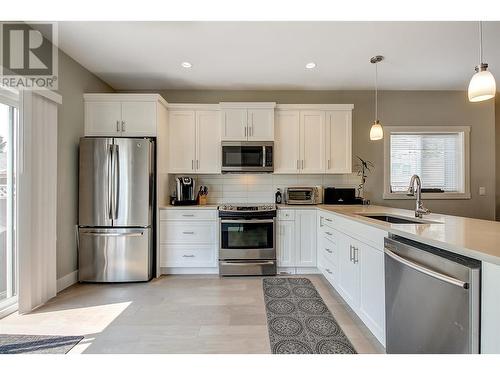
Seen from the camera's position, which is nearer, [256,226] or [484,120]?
[256,226]

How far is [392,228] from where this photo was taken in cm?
151

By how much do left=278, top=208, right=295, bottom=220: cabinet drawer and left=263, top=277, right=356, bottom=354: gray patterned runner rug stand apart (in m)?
0.81

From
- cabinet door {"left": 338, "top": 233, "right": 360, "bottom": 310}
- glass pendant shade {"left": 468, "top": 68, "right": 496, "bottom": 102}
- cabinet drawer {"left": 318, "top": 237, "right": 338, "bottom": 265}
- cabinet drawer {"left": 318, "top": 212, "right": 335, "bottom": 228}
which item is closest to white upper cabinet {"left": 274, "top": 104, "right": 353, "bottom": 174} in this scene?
cabinet drawer {"left": 318, "top": 212, "right": 335, "bottom": 228}

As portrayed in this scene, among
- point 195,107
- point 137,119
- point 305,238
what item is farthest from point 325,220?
point 137,119

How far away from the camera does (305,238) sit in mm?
3312

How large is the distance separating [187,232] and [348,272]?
1.97m

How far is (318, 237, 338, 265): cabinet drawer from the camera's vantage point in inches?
102

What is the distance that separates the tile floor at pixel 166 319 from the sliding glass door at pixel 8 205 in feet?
0.96

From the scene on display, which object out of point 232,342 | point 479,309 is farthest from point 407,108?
point 232,342

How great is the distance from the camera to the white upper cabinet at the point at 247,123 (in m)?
3.49

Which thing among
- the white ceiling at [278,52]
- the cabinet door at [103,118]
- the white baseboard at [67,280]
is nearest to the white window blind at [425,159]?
the white ceiling at [278,52]

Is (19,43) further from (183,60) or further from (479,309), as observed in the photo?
(479,309)

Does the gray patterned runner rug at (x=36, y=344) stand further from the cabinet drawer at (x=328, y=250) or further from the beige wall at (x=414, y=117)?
the beige wall at (x=414, y=117)

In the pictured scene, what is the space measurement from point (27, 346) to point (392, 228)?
8.47 feet
